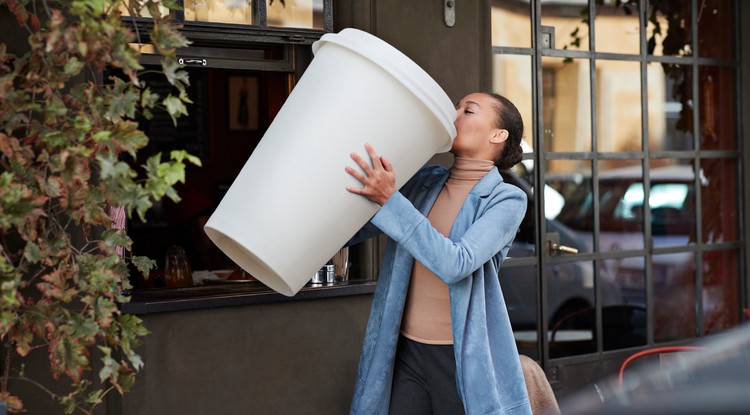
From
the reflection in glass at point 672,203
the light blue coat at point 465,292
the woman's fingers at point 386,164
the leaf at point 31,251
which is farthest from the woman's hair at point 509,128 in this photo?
the reflection in glass at point 672,203

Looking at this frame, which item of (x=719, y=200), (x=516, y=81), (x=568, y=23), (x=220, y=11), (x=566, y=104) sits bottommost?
(x=719, y=200)

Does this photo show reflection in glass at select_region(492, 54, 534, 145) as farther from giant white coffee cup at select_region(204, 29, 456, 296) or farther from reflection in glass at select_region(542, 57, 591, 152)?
giant white coffee cup at select_region(204, 29, 456, 296)

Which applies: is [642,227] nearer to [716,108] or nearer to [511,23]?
[716,108]

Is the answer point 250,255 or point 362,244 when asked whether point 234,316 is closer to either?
point 362,244

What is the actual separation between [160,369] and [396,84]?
5.70 ft

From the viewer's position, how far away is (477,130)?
10.4ft

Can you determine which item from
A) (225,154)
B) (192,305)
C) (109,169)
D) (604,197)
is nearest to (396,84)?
(109,169)

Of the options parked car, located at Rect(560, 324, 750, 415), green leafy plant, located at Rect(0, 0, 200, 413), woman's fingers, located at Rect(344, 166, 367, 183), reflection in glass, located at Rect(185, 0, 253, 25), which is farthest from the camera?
reflection in glass, located at Rect(185, 0, 253, 25)

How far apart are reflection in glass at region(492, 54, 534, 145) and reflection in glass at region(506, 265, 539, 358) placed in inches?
26.3

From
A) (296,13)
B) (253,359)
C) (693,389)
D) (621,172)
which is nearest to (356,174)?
(693,389)

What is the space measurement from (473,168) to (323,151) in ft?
2.22

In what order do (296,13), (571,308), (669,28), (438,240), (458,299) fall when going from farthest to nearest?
(669,28), (571,308), (296,13), (458,299), (438,240)

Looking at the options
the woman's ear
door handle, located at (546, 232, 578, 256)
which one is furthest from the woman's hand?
door handle, located at (546, 232, 578, 256)

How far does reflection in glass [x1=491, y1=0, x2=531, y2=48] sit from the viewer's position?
16.3ft
